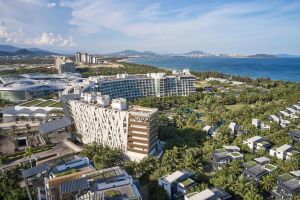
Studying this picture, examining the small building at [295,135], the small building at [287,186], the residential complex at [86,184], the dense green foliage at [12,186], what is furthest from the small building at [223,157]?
the dense green foliage at [12,186]

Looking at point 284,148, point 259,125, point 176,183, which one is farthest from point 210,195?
point 259,125

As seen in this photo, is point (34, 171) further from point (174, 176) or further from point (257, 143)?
point (257, 143)

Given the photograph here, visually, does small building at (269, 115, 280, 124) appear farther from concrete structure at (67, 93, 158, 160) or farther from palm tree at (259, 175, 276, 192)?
concrete structure at (67, 93, 158, 160)

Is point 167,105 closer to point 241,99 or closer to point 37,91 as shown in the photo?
point 241,99

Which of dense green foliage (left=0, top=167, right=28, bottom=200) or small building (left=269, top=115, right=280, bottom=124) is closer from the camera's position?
dense green foliage (left=0, top=167, right=28, bottom=200)

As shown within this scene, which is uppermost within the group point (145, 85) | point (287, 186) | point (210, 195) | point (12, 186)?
point (145, 85)

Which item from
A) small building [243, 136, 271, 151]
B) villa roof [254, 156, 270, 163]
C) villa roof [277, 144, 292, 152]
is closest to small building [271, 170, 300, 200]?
villa roof [254, 156, 270, 163]

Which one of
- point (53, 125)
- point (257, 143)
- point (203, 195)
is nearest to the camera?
point (203, 195)
